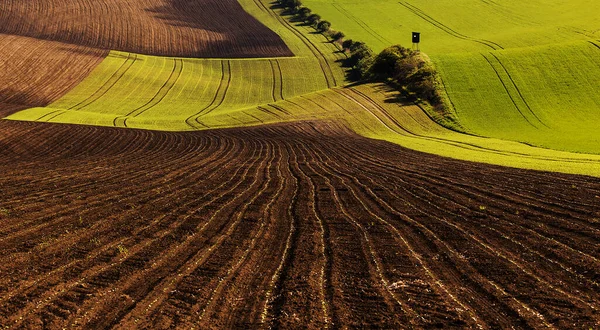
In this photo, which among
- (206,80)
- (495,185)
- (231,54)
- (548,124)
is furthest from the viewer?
(231,54)

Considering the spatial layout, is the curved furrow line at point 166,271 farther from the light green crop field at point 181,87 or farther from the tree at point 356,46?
the tree at point 356,46

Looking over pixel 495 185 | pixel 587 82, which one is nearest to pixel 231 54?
pixel 587 82

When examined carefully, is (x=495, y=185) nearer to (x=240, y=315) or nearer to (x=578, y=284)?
(x=578, y=284)

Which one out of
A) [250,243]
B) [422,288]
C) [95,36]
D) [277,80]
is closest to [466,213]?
[422,288]

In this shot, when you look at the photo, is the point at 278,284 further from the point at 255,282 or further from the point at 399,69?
the point at 399,69

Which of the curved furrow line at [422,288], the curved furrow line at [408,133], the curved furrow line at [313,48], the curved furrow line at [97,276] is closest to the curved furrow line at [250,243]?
the curved furrow line at [97,276]
